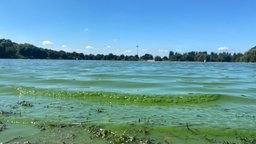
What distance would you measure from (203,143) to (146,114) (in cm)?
455

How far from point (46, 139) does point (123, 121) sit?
3.60 metres

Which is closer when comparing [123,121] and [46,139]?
[46,139]

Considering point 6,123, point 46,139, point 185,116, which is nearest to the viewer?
point 46,139

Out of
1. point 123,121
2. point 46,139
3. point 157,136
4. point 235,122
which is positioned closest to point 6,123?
point 46,139

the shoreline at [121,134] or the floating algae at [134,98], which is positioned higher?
the shoreline at [121,134]

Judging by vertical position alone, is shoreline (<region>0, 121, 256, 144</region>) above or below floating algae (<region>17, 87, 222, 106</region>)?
above

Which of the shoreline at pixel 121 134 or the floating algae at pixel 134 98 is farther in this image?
the floating algae at pixel 134 98

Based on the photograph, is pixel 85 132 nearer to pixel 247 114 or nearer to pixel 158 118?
pixel 158 118

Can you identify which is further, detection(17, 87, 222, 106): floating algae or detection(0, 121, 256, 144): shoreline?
detection(17, 87, 222, 106): floating algae

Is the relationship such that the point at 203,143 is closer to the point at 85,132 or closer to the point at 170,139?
the point at 170,139

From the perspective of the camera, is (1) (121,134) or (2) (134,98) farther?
(2) (134,98)

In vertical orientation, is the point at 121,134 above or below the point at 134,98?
above

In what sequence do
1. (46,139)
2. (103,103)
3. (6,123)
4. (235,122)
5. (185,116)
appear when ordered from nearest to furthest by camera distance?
1. (46,139)
2. (6,123)
3. (235,122)
4. (185,116)
5. (103,103)

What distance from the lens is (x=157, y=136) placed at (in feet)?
36.4
